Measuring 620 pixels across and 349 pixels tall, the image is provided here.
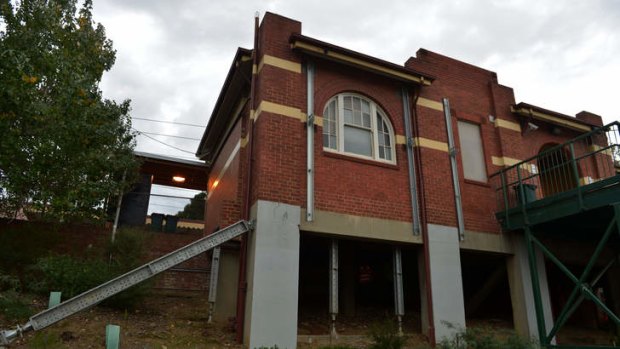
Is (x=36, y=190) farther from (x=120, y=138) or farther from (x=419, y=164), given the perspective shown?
(x=419, y=164)

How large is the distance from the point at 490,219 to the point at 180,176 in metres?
12.1

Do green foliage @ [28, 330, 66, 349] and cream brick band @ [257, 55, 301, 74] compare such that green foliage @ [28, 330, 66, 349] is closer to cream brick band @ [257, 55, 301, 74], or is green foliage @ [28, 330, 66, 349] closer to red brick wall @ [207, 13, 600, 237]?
red brick wall @ [207, 13, 600, 237]

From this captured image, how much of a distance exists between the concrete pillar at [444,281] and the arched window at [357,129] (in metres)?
2.11

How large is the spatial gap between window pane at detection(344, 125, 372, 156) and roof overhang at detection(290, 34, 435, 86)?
149 cm

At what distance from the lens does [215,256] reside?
32.3 ft

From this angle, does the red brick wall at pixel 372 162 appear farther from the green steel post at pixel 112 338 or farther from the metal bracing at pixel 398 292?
the green steel post at pixel 112 338

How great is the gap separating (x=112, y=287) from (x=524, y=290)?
9095 millimetres

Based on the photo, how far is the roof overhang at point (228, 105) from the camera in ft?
35.9

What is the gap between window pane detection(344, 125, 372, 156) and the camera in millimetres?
10469

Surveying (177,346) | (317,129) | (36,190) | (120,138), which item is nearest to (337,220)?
(317,129)

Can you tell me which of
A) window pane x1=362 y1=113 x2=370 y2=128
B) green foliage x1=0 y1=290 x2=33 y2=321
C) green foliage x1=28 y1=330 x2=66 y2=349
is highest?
window pane x1=362 y1=113 x2=370 y2=128

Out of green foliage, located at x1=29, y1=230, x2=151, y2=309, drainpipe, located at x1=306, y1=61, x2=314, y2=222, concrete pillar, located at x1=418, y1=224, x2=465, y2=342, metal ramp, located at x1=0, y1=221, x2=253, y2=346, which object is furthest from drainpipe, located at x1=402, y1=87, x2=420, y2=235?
green foliage, located at x1=29, y1=230, x2=151, y2=309

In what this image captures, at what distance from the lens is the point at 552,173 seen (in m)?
14.5

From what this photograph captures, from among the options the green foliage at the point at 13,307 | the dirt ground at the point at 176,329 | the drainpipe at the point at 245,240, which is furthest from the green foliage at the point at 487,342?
the green foliage at the point at 13,307
